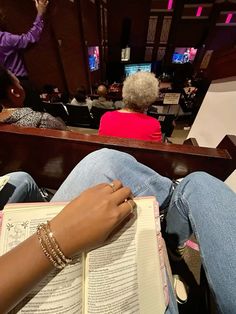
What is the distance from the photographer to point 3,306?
32cm

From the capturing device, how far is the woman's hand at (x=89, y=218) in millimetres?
363

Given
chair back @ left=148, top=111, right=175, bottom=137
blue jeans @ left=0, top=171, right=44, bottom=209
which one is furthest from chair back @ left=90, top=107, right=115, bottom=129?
blue jeans @ left=0, top=171, right=44, bottom=209

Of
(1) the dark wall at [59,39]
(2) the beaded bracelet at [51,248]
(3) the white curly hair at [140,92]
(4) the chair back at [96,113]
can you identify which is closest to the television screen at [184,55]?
(1) the dark wall at [59,39]

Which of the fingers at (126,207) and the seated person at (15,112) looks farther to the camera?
the seated person at (15,112)

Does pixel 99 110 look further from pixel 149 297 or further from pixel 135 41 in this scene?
pixel 135 41

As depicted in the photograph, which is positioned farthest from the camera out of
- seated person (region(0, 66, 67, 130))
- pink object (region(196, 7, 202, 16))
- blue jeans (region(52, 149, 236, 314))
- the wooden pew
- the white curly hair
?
pink object (region(196, 7, 202, 16))

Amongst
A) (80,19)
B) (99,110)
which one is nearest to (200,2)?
(80,19)

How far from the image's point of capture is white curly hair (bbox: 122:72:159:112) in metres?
1.44

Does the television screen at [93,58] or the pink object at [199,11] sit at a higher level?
the pink object at [199,11]

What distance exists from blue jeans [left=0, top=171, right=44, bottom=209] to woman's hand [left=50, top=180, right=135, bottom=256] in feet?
1.16

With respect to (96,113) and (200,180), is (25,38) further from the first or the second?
(200,180)

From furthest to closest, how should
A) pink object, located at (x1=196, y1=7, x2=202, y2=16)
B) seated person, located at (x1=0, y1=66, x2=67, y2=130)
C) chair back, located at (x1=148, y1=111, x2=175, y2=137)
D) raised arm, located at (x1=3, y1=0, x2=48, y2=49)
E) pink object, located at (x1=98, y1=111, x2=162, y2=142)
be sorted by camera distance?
1. pink object, located at (x1=196, y1=7, x2=202, y2=16)
2. chair back, located at (x1=148, y1=111, x2=175, y2=137)
3. raised arm, located at (x1=3, y1=0, x2=48, y2=49)
4. pink object, located at (x1=98, y1=111, x2=162, y2=142)
5. seated person, located at (x1=0, y1=66, x2=67, y2=130)

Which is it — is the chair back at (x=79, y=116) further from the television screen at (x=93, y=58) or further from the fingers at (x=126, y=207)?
the television screen at (x=93, y=58)

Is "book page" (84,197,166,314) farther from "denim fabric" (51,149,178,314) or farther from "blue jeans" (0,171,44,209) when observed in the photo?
"blue jeans" (0,171,44,209)
